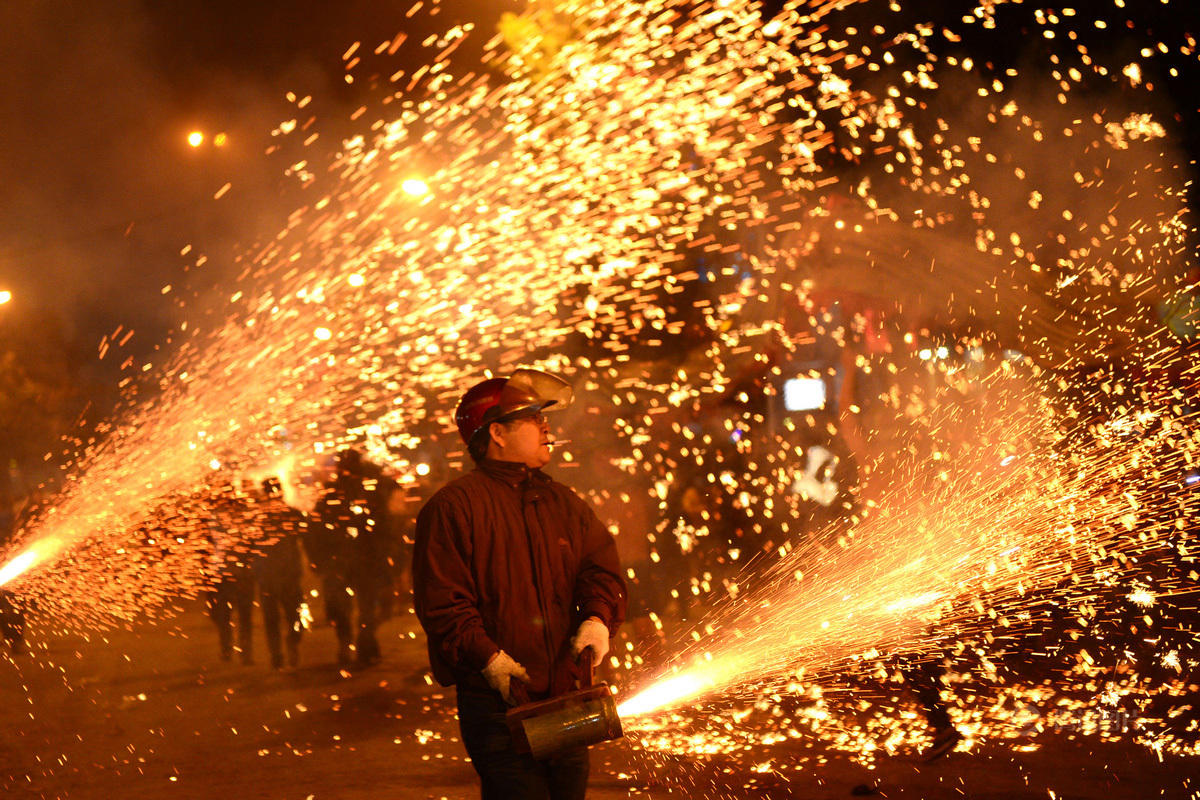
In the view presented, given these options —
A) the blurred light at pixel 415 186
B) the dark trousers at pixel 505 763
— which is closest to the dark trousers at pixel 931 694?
the dark trousers at pixel 505 763

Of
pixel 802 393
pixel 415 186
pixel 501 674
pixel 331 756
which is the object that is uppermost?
pixel 501 674

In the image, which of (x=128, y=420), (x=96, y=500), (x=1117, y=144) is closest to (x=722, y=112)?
(x=1117, y=144)

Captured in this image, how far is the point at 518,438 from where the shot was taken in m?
3.27

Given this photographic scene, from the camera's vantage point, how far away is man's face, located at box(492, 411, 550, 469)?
3.26m

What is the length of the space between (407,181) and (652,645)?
12.8ft

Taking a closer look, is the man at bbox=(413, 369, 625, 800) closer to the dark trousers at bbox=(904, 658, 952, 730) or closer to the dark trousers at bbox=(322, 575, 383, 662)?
the dark trousers at bbox=(904, 658, 952, 730)

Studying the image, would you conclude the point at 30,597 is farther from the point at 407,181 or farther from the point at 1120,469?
the point at 1120,469

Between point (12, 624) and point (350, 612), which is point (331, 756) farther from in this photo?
point (12, 624)

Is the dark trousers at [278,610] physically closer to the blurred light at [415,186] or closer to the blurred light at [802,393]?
the blurred light at [415,186]

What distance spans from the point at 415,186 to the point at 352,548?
3055mm

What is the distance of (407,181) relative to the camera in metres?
8.25

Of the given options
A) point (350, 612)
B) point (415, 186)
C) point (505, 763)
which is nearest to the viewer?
point (505, 763)

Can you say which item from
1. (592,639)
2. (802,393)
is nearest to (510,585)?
(592,639)

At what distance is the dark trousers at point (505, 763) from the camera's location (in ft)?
9.86
